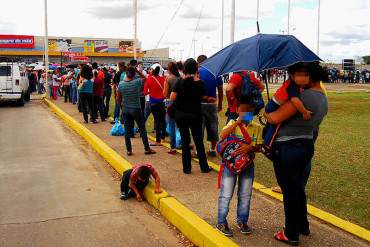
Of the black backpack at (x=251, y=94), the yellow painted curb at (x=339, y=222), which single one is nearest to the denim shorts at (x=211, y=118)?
the yellow painted curb at (x=339, y=222)

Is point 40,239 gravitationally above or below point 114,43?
below

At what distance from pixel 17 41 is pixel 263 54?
85835 mm

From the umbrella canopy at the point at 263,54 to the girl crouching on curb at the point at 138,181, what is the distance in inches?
85.0

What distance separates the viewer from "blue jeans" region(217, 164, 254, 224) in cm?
490

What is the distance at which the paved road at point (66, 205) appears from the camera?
5.23 meters

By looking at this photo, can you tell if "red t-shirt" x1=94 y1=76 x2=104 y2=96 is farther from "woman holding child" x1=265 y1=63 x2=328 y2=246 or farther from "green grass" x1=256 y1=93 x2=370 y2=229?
"woman holding child" x1=265 y1=63 x2=328 y2=246

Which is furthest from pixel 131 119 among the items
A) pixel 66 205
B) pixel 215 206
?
pixel 215 206

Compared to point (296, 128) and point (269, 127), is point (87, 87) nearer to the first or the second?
point (269, 127)

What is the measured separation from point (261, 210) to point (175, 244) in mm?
1237

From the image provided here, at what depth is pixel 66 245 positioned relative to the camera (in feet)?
16.4

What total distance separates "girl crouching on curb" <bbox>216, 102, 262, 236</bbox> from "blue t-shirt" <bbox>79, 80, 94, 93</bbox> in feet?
32.6

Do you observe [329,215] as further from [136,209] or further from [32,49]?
[32,49]

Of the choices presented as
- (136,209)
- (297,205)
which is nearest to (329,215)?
→ (297,205)

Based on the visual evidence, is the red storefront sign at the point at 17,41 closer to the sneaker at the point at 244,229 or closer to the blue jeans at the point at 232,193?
the blue jeans at the point at 232,193
